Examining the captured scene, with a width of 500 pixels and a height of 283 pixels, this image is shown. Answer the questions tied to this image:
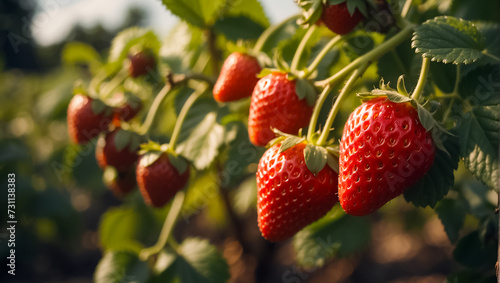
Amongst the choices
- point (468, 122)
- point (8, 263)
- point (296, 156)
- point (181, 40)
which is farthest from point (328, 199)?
point (8, 263)

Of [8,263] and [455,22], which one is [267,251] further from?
[8,263]

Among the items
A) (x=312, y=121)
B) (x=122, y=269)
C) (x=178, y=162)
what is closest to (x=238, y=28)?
(x=178, y=162)

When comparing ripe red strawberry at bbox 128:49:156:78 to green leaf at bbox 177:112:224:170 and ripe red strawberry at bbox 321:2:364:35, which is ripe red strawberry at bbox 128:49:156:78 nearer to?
green leaf at bbox 177:112:224:170

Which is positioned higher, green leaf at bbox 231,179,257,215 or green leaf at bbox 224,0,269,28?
green leaf at bbox 224,0,269,28

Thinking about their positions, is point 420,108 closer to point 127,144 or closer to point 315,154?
point 315,154

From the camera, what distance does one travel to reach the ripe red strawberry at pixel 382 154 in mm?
603

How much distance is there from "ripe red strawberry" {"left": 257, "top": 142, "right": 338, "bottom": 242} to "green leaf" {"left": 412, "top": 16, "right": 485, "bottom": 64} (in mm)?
242

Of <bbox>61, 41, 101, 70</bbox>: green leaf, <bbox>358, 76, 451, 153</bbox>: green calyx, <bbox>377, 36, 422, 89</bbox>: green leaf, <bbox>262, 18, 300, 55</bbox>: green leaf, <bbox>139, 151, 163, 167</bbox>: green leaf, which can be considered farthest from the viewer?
<bbox>61, 41, 101, 70</bbox>: green leaf

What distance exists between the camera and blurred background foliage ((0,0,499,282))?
3.53 feet

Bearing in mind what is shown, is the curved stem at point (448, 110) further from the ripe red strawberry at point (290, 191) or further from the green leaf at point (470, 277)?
the green leaf at point (470, 277)

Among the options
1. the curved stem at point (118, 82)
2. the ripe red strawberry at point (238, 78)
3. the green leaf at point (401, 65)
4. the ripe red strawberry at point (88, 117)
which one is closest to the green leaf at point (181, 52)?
the curved stem at point (118, 82)

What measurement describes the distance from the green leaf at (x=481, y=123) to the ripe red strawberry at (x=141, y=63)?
0.93 metres

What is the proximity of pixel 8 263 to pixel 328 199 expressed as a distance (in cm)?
232

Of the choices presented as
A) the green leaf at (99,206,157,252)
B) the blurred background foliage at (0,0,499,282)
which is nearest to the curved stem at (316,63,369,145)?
the blurred background foliage at (0,0,499,282)
